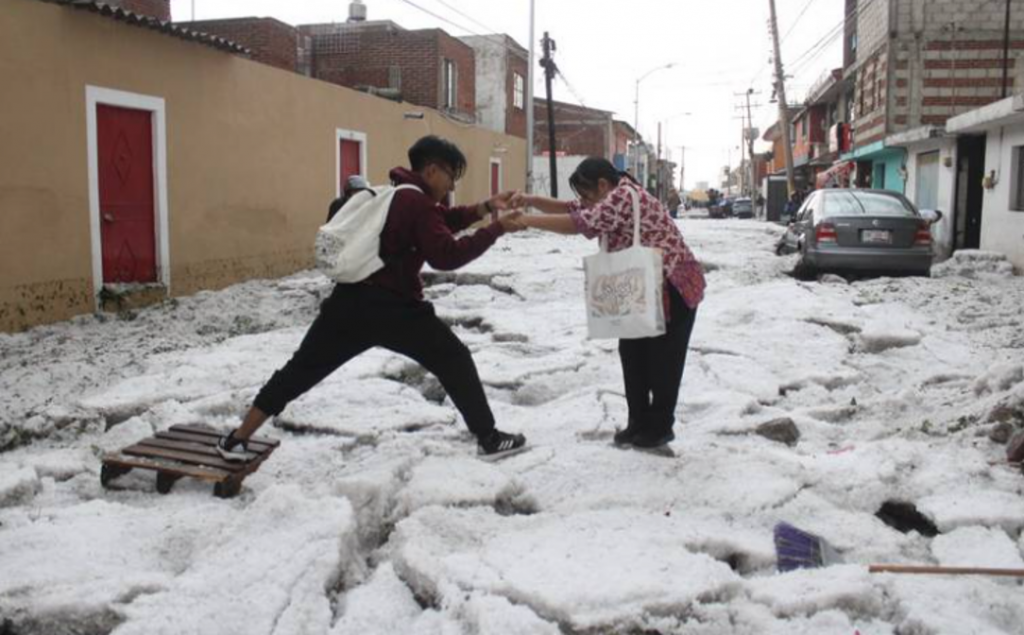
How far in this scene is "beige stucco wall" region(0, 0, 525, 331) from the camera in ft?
26.6

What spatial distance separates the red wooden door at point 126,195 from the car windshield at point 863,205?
8.28m

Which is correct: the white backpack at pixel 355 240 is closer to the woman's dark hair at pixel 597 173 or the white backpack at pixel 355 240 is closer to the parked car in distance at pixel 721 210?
the woman's dark hair at pixel 597 173

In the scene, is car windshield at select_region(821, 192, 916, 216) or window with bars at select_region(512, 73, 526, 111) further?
window with bars at select_region(512, 73, 526, 111)

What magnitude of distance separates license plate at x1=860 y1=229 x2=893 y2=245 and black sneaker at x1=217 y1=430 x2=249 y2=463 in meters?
9.68

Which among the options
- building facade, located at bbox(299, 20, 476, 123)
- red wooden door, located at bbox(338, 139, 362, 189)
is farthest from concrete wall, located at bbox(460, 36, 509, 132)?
red wooden door, located at bbox(338, 139, 362, 189)

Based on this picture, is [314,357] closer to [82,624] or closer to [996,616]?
[82,624]

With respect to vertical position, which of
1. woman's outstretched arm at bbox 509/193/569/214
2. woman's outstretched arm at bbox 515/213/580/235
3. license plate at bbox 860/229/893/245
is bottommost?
license plate at bbox 860/229/893/245

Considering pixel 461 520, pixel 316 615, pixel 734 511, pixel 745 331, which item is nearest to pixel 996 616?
pixel 734 511

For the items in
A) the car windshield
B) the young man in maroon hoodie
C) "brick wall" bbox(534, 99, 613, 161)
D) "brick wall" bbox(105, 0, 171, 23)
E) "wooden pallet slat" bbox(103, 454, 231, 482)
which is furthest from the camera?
"brick wall" bbox(534, 99, 613, 161)

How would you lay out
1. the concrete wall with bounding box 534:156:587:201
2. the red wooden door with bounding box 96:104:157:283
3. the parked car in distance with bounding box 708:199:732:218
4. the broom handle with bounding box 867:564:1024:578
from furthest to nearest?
1. the parked car in distance with bounding box 708:199:732:218
2. the concrete wall with bounding box 534:156:587:201
3. the red wooden door with bounding box 96:104:157:283
4. the broom handle with bounding box 867:564:1024:578

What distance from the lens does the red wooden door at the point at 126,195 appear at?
930 centimetres

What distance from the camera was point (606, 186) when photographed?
4297 mm

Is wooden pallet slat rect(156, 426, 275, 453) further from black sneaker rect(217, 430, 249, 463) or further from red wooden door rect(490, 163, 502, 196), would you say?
red wooden door rect(490, 163, 502, 196)

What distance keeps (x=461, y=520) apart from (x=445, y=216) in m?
1.61
